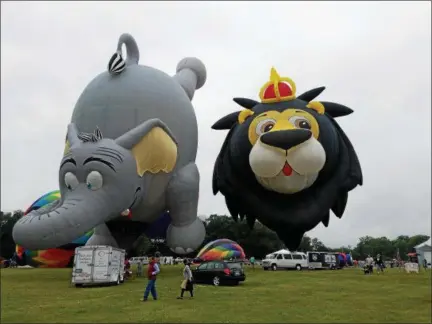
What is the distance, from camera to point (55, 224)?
6.04m

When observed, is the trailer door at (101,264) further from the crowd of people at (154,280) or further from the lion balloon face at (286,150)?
the lion balloon face at (286,150)

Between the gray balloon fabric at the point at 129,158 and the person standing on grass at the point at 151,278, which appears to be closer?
the gray balloon fabric at the point at 129,158

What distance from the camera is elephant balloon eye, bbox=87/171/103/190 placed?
22.3 ft

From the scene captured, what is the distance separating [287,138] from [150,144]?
122 inches

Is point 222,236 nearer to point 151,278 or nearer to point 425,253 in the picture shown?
point 425,253

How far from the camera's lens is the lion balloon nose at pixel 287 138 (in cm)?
491

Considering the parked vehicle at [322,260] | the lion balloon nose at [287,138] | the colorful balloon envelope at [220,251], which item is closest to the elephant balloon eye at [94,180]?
the lion balloon nose at [287,138]

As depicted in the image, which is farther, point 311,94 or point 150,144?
point 150,144

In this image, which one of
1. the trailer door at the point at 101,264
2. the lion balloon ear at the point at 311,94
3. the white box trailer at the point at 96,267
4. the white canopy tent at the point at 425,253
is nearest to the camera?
the lion balloon ear at the point at 311,94

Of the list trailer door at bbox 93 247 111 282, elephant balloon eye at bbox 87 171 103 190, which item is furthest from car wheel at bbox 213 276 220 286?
elephant balloon eye at bbox 87 171 103 190

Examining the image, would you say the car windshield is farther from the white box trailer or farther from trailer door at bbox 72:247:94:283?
trailer door at bbox 72:247:94:283

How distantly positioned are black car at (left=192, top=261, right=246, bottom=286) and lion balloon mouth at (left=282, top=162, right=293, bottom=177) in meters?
8.54

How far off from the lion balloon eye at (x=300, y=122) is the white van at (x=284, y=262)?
60.5 feet

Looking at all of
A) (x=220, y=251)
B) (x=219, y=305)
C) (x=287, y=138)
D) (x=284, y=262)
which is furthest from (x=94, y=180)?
(x=284, y=262)
